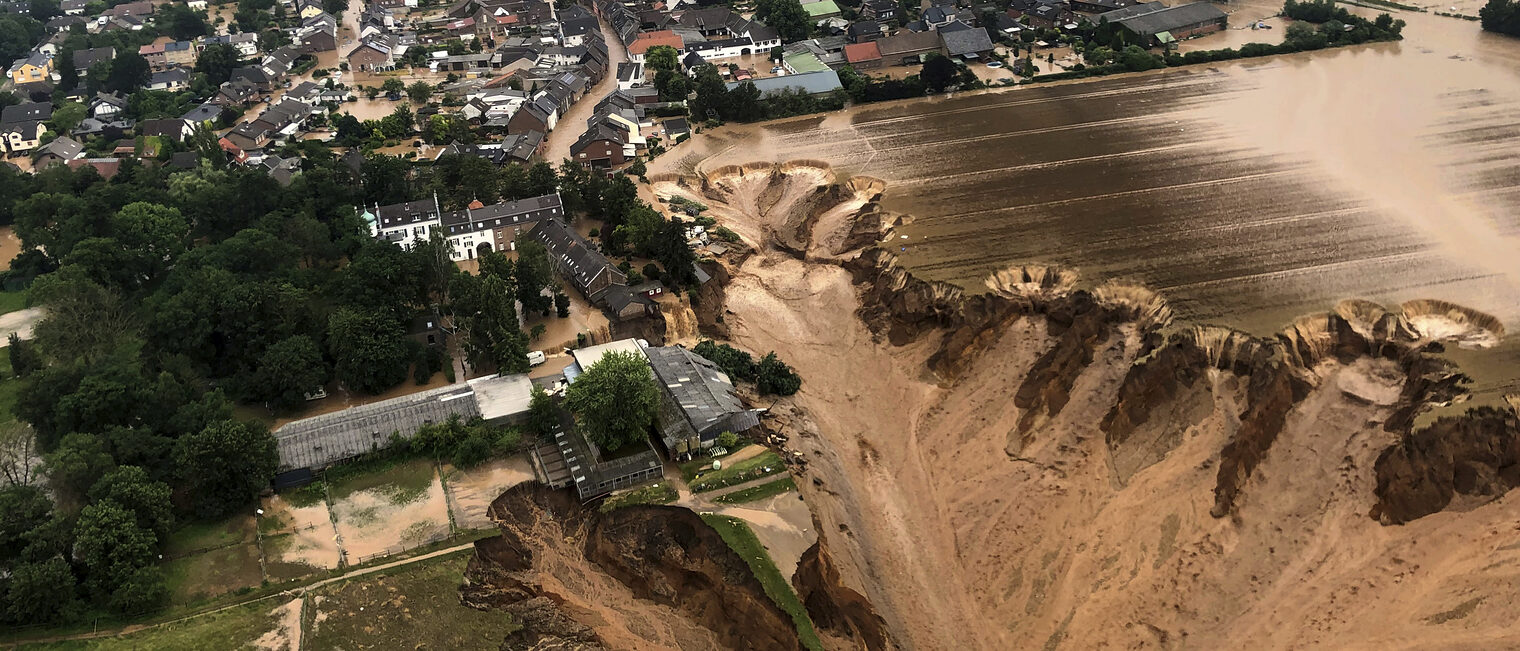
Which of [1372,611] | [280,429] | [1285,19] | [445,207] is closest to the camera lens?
[1372,611]

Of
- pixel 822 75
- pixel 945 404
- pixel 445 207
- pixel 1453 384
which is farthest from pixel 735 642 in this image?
pixel 822 75

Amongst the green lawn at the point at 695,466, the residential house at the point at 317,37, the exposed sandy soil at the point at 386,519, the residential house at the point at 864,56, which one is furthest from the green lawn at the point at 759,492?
the residential house at the point at 317,37

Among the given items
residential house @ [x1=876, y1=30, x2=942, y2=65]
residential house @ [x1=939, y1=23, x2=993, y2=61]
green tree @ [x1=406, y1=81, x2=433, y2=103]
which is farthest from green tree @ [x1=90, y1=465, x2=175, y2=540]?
residential house @ [x1=939, y1=23, x2=993, y2=61]

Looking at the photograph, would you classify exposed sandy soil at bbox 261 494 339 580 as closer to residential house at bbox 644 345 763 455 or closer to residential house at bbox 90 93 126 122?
residential house at bbox 644 345 763 455

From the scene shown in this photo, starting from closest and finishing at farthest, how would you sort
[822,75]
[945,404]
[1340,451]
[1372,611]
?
[1372,611] < [1340,451] < [945,404] < [822,75]

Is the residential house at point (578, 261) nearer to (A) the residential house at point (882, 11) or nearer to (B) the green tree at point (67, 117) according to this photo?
(B) the green tree at point (67, 117)

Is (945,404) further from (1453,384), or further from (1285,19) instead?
(1285,19)

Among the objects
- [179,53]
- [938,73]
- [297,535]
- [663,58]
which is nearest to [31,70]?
[179,53]
